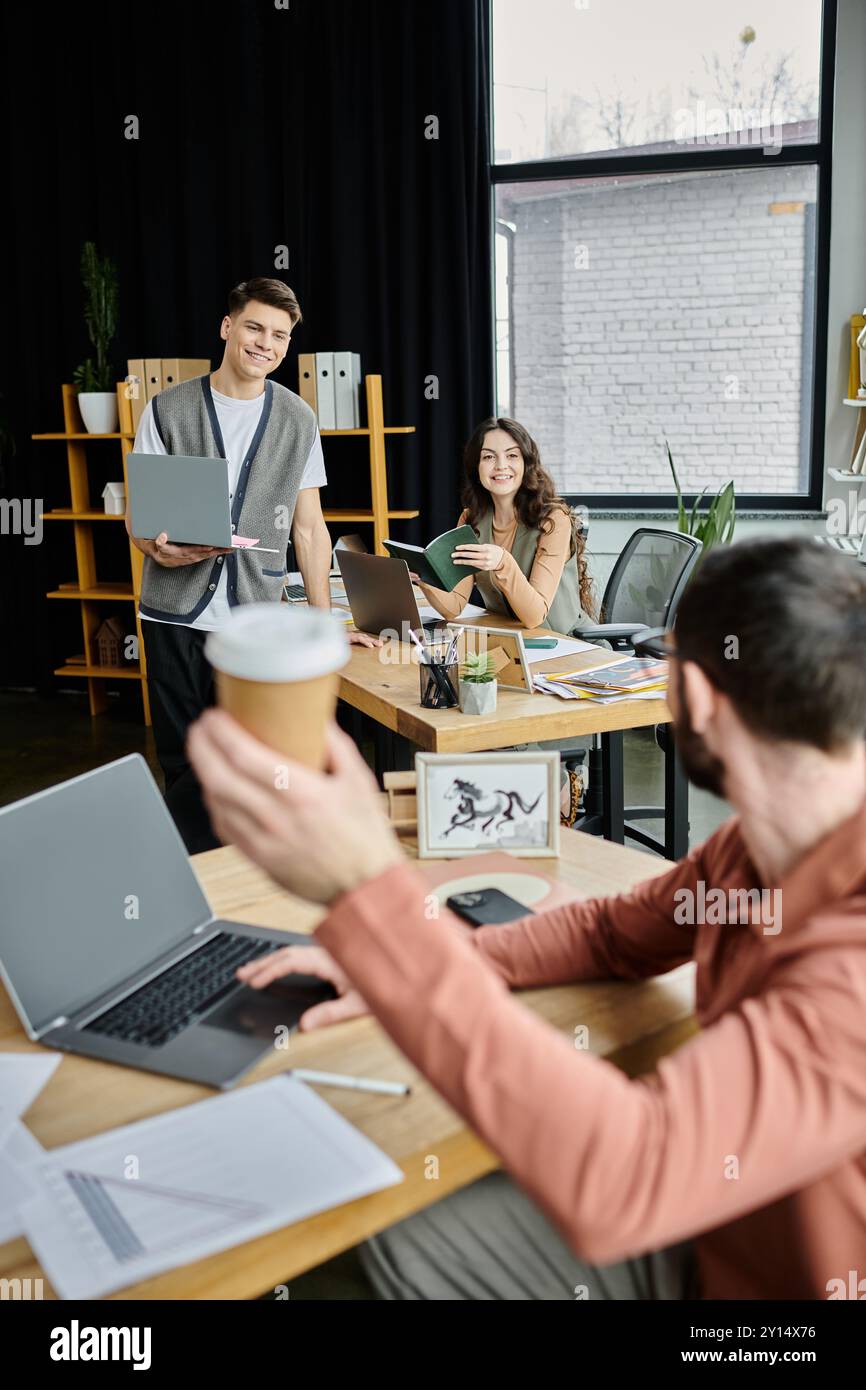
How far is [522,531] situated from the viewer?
3859mm

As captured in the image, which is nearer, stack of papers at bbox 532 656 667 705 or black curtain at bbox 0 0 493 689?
stack of papers at bbox 532 656 667 705

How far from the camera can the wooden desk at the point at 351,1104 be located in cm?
101

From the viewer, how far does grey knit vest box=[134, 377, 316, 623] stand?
3389 mm

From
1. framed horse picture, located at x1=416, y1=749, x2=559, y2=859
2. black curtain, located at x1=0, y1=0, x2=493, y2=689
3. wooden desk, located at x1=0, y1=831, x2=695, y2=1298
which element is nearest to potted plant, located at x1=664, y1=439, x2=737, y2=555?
black curtain, located at x1=0, y1=0, x2=493, y2=689

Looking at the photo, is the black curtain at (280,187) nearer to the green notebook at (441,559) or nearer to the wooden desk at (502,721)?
the green notebook at (441,559)

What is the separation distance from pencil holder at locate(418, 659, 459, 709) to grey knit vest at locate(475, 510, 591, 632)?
1003 millimetres

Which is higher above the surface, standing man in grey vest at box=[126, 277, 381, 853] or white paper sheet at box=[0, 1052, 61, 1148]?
standing man in grey vest at box=[126, 277, 381, 853]

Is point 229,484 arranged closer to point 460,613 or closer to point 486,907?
point 460,613

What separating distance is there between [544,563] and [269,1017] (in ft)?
8.26

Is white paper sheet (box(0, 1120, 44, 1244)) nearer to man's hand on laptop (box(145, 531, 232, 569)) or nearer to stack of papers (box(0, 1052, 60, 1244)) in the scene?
stack of papers (box(0, 1052, 60, 1244))

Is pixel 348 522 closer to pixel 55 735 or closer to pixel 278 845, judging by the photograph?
pixel 55 735

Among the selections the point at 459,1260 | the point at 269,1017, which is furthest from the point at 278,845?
the point at 459,1260

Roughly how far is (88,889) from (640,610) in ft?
9.10

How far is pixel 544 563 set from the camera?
12.1 ft
